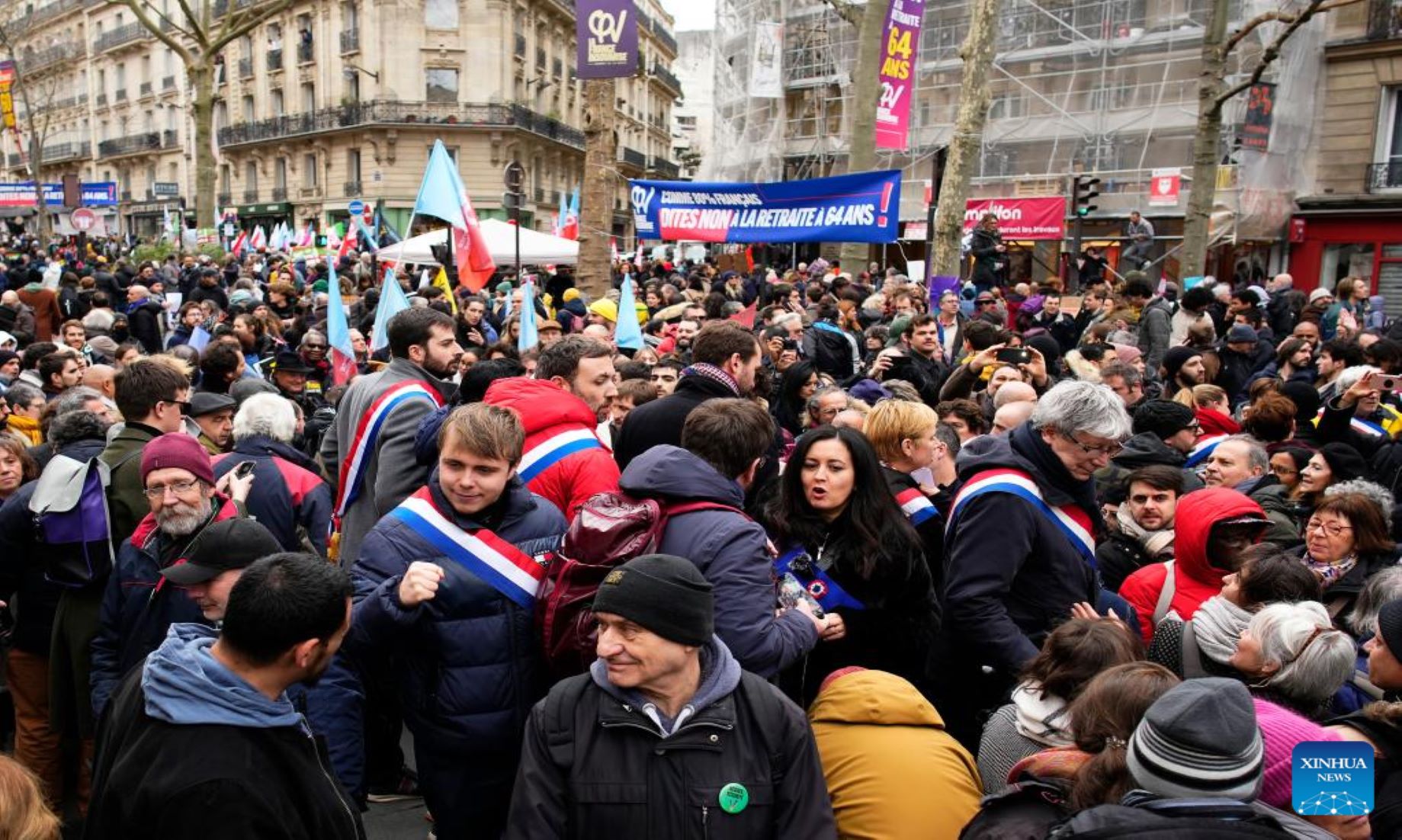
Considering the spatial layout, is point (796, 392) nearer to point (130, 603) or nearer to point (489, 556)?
point (489, 556)

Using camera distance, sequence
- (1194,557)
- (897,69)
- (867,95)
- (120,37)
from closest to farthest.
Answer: (1194,557), (897,69), (867,95), (120,37)

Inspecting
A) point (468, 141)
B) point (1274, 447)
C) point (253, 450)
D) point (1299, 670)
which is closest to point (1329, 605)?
point (1299, 670)

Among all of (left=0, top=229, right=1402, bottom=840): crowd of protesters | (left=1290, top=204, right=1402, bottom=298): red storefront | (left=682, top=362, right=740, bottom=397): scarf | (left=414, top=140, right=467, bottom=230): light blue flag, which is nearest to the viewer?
(left=0, top=229, right=1402, bottom=840): crowd of protesters

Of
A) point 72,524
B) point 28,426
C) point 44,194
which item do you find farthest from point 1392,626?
point 44,194

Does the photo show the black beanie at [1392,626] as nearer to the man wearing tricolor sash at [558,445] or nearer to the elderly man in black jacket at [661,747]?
the elderly man in black jacket at [661,747]

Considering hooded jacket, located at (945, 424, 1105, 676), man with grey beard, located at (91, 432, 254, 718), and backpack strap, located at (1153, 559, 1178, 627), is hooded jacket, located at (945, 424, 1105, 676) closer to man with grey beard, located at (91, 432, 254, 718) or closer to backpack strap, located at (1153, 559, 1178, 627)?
backpack strap, located at (1153, 559, 1178, 627)

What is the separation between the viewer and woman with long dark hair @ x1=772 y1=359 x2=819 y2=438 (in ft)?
19.8

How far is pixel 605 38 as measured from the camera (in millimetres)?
10539

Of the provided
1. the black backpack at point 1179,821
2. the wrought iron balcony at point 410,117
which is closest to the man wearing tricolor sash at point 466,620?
the black backpack at point 1179,821

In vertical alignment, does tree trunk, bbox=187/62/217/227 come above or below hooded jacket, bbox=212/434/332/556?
above

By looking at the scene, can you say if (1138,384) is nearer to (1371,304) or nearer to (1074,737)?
(1074,737)

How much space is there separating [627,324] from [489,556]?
18.2 ft

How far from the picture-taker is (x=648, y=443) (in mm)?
4266

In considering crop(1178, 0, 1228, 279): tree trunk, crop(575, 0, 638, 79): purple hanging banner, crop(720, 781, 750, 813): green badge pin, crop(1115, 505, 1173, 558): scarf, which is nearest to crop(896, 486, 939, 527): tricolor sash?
crop(1115, 505, 1173, 558): scarf
